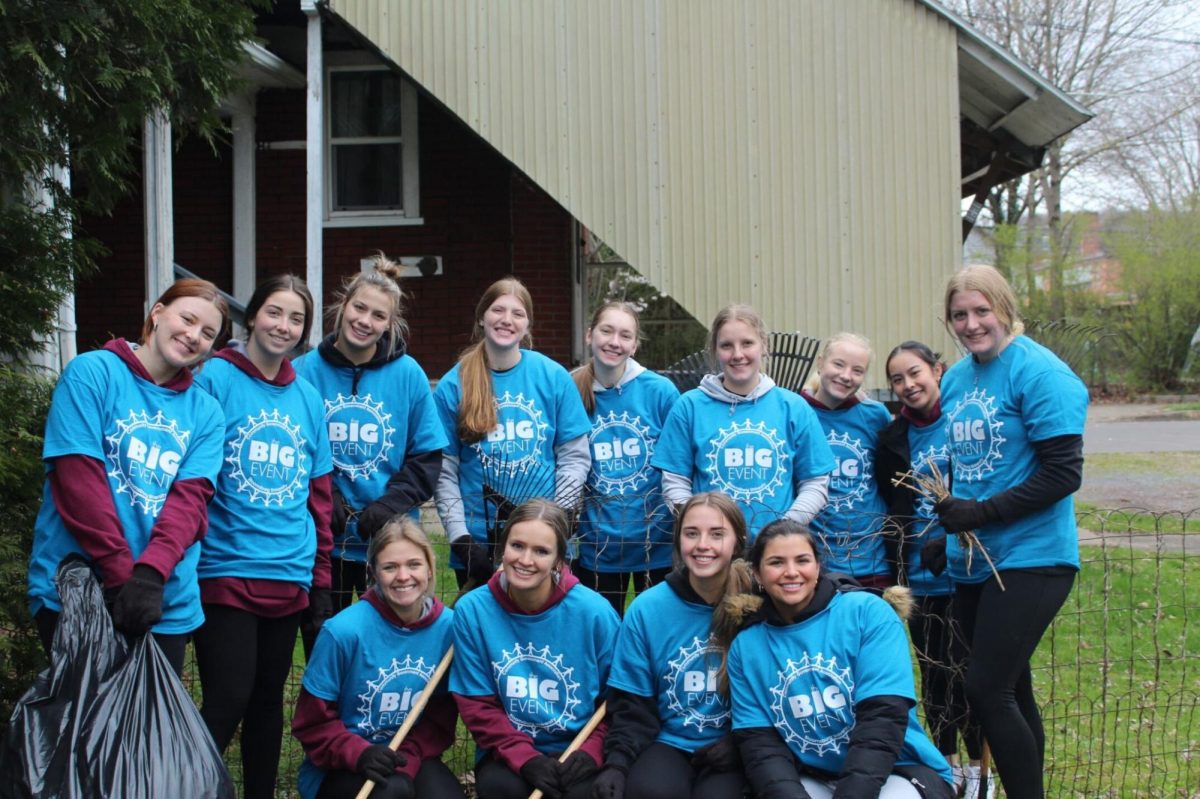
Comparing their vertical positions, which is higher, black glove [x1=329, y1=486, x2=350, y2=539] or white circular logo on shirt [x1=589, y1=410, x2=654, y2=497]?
white circular logo on shirt [x1=589, y1=410, x2=654, y2=497]

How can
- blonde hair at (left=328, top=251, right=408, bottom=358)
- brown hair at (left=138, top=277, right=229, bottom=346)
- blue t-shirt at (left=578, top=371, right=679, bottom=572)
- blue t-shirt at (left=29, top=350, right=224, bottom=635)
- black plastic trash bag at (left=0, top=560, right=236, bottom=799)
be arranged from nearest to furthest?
black plastic trash bag at (left=0, top=560, right=236, bottom=799) < blue t-shirt at (left=29, top=350, right=224, bottom=635) < brown hair at (left=138, top=277, right=229, bottom=346) < blonde hair at (left=328, top=251, right=408, bottom=358) < blue t-shirt at (left=578, top=371, right=679, bottom=572)

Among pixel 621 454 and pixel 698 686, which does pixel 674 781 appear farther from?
pixel 621 454

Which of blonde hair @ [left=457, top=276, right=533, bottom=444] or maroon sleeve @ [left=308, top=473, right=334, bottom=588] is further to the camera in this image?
blonde hair @ [left=457, top=276, right=533, bottom=444]

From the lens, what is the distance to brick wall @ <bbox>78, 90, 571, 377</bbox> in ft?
34.1

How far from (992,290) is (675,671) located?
146 centimetres

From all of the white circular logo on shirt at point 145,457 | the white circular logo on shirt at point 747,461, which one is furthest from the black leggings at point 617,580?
the white circular logo on shirt at point 145,457

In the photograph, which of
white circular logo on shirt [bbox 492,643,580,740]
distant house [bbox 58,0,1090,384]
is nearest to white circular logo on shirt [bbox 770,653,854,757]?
white circular logo on shirt [bbox 492,643,580,740]

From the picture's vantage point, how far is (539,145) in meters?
8.93

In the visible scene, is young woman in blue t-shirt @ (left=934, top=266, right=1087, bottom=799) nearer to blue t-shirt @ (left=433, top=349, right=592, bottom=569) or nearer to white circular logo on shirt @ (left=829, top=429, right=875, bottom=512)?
white circular logo on shirt @ (left=829, top=429, right=875, bottom=512)

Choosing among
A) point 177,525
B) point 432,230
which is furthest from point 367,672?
point 432,230

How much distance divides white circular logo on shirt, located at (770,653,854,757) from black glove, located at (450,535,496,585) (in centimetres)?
108

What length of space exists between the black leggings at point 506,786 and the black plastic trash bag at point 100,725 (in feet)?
2.42

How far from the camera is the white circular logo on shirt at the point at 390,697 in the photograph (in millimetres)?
3691

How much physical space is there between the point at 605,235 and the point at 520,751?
5725 mm
